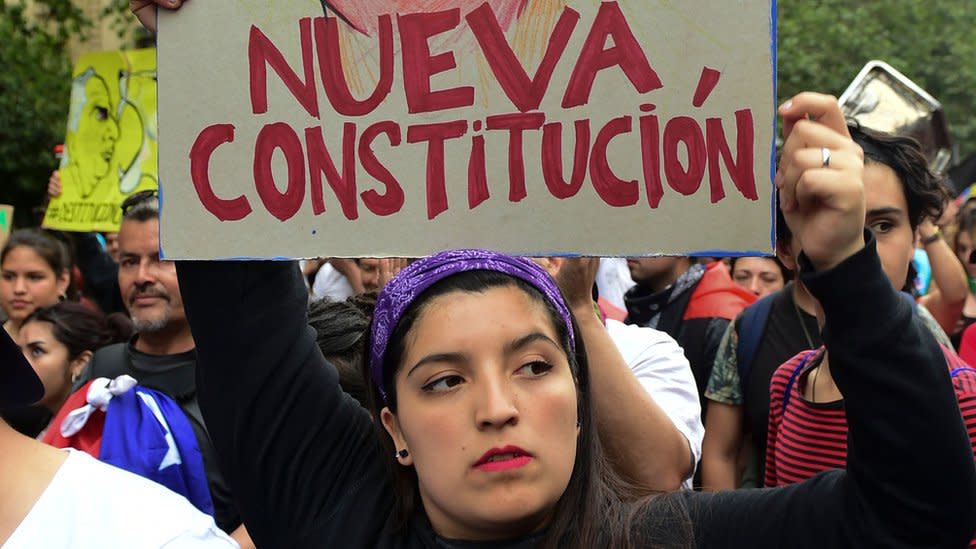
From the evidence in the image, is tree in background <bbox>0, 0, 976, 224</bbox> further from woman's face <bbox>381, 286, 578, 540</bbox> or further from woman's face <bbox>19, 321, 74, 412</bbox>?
woman's face <bbox>381, 286, 578, 540</bbox>

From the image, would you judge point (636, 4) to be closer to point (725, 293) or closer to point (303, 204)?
point (303, 204)

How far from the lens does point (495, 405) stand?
172 centimetres

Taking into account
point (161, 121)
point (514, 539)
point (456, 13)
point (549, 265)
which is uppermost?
point (456, 13)

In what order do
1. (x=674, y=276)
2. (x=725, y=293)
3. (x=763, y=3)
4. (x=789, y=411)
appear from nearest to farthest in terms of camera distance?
1. (x=763, y=3)
2. (x=789, y=411)
3. (x=725, y=293)
4. (x=674, y=276)

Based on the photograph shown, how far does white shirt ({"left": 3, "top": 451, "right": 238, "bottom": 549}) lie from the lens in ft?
5.92

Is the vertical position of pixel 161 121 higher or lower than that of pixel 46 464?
higher

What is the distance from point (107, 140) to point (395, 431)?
13.3 ft

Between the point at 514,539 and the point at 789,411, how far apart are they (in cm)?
118

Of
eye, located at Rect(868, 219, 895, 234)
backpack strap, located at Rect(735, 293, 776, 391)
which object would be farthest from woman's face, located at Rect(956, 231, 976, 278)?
eye, located at Rect(868, 219, 895, 234)

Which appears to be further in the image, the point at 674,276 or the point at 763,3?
the point at 674,276

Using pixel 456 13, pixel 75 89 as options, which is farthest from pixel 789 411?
pixel 75 89

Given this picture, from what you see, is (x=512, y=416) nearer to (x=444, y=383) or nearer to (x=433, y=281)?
(x=444, y=383)

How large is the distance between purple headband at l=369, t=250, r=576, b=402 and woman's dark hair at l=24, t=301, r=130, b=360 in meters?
3.07

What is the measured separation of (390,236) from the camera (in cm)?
192
